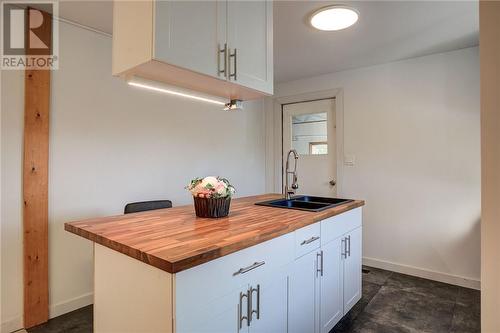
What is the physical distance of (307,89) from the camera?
391 centimetres

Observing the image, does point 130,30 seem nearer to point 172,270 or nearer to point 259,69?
point 259,69

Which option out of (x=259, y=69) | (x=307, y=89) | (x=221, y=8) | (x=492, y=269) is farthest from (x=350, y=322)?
(x=307, y=89)

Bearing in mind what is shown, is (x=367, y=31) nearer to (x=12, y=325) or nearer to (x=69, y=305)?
(x=69, y=305)

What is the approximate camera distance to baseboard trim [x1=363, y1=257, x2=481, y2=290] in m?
2.79

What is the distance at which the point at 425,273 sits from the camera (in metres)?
3.04

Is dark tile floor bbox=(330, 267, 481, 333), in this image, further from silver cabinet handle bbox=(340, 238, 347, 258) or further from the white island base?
silver cabinet handle bbox=(340, 238, 347, 258)

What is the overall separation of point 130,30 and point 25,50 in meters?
1.29

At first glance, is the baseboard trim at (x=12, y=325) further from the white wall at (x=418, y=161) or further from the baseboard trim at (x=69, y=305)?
the white wall at (x=418, y=161)

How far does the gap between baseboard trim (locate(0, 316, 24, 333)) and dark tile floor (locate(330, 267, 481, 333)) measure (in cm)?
224

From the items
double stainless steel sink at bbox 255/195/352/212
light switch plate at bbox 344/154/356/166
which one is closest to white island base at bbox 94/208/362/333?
double stainless steel sink at bbox 255/195/352/212

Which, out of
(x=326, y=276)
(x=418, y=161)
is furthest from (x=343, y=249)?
(x=418, y=161)

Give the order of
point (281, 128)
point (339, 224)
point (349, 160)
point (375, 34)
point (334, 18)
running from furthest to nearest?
point (281, 128) < point (349, 160) < point (375, 34) < point (334, 18) < point (339, 224)

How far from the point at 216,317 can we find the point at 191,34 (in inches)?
51.1

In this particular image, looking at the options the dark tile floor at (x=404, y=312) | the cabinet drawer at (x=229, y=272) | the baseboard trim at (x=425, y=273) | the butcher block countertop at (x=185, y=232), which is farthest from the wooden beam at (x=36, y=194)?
the baseboard trim at (x=425, y=273)
